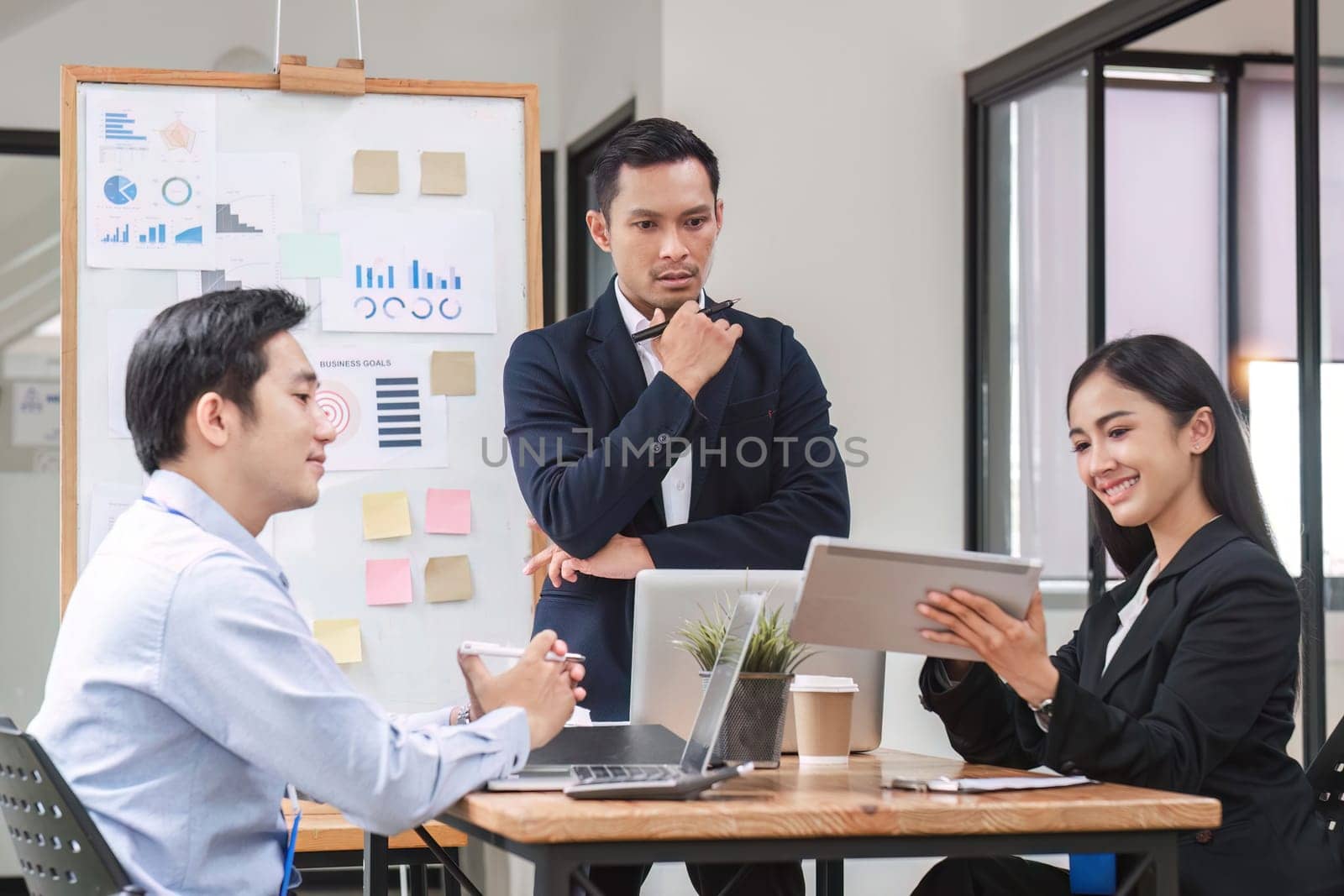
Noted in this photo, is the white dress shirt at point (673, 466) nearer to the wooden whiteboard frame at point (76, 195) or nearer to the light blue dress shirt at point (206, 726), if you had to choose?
the wooden whiteboard frame at point (76, 195)

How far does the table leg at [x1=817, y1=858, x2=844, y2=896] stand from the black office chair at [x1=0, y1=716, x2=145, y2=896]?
3.50 ft

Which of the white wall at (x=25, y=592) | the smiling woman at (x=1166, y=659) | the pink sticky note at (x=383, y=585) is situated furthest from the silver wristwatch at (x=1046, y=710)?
the white wall at (x=25, y=592)

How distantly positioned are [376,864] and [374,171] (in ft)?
5.76

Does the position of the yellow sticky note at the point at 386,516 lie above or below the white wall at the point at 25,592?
above

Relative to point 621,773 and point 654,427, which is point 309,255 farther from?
point 621,773

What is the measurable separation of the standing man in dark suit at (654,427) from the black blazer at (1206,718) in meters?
0.51

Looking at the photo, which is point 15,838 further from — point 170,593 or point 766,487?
point 766,487

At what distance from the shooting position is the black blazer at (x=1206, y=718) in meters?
1.78

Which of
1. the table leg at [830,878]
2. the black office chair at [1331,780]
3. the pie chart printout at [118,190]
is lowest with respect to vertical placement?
the table leg at [830,878]

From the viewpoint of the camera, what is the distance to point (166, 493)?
1.64 m

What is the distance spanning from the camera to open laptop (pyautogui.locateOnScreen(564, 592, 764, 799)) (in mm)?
1483

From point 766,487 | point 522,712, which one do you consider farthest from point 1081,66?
point 522,712

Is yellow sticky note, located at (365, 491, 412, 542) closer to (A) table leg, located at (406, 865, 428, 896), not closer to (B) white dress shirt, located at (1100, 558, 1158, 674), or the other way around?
(A) table leg, located at (406, 865, 428, 896)

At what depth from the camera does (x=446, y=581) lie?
3246mm
